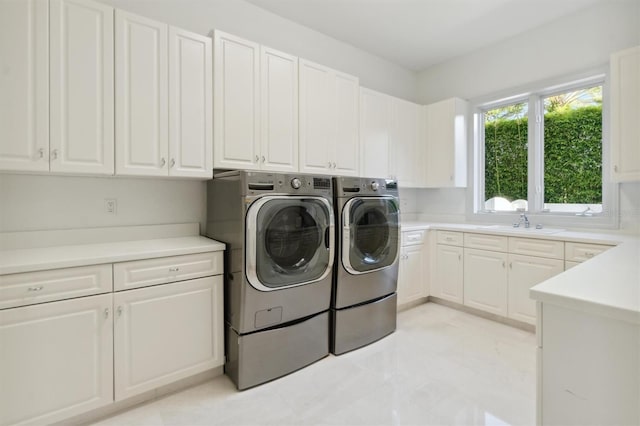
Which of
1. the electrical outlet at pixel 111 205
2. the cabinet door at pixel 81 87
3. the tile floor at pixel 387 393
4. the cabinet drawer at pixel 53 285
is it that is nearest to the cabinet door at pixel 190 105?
the cabinet door at pixel 81 87

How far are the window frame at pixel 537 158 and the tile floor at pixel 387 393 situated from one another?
1311 millimetres

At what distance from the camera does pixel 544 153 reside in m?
3.24

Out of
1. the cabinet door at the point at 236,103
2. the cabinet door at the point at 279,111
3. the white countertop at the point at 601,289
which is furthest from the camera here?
the cabinet door at the point at 279,111

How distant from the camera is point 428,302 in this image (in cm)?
356

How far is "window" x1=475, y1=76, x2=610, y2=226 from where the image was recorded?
2900 mm

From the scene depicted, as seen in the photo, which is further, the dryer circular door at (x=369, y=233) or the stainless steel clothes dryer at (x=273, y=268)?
the dryer circular door at (x=369, y=233)

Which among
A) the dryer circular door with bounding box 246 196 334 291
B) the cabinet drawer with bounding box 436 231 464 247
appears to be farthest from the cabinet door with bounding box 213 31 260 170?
the cabinet drawer with bounding box 436 231 464 247

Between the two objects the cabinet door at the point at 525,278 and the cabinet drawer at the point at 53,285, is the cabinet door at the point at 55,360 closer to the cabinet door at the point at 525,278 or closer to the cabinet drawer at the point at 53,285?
the cabinet drawer at the point at 53,285

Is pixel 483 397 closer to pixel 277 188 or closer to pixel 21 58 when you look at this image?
pixel 277 188

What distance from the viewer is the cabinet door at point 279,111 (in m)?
2.47

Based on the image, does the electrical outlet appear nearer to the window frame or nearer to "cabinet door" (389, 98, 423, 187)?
"cabinet door" (389, 98, 423, 187)

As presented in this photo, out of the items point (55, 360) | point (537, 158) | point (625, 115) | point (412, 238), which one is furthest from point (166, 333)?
point (537, 158)

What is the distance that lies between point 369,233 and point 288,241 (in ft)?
2.50

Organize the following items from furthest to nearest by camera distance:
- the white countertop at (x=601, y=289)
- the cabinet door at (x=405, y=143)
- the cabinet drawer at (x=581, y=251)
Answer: the cabinet door at (x=405, y=143) → the cabinet drawer at (x=581, y=251) → the white countertop at (x=601, y=289)
